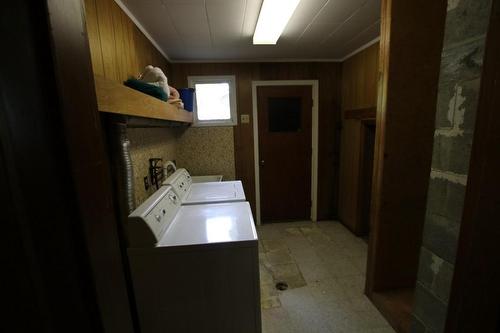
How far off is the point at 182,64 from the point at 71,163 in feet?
9.86

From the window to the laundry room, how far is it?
2 cm

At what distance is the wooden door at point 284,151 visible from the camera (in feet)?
10.7

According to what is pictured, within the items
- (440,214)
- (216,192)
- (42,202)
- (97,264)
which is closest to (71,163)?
(42,202)

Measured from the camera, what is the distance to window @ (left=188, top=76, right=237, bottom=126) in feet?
10.3

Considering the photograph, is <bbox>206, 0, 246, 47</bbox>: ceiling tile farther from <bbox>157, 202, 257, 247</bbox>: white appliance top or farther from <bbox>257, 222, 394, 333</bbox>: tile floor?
<bbox>257, 222, 394, 333</bbox>: tile floor

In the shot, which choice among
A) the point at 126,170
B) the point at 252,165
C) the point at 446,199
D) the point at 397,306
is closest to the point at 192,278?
the point at 126,170

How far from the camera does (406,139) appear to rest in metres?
1.61

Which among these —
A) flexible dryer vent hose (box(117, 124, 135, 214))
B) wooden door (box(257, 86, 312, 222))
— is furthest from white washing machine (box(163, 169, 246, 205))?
wooden door (box(257, 86, 312, 222))

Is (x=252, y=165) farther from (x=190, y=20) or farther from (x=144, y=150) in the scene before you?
(x=190, y=20)

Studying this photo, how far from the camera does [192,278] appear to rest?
128 cm

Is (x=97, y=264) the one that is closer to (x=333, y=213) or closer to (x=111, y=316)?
(x=111, y=316)

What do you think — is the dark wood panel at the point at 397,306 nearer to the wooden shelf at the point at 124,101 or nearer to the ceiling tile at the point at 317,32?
the wooden shelf at the point at 124,101

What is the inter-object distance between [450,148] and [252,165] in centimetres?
262

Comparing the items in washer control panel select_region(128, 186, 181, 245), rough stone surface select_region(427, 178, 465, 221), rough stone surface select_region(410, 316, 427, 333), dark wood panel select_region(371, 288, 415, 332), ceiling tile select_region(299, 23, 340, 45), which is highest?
ceiling tile select_region(299, 23, 340, 45)
